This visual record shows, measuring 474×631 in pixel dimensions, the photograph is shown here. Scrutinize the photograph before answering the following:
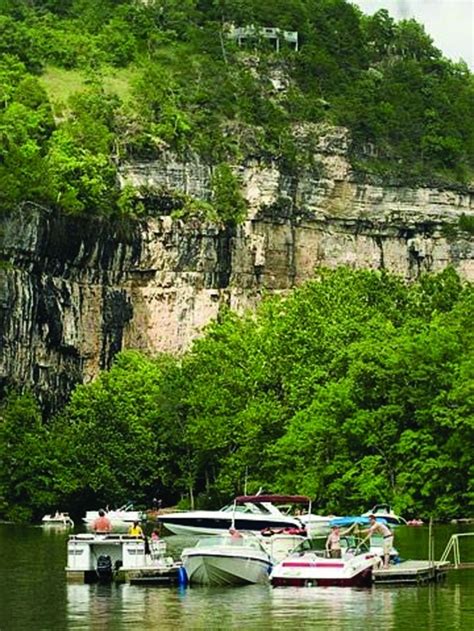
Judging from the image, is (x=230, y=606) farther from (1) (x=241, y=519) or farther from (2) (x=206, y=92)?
(2) (x=206, y=92)

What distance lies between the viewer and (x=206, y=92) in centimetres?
15238

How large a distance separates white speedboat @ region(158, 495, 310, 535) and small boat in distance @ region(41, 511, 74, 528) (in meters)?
16.1

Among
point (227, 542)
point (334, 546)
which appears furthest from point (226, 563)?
point (334, 546)

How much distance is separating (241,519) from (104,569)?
20.0 metres

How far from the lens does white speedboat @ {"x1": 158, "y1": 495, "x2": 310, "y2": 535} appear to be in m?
71.8

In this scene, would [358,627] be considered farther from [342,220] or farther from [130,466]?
[342,220]

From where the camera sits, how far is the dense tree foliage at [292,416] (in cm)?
8262

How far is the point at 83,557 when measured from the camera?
53938 millimetres

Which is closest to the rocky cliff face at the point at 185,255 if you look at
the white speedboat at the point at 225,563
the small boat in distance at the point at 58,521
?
the small boat in distance at the point at 58,521

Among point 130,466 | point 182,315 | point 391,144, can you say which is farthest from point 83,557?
point 391,144

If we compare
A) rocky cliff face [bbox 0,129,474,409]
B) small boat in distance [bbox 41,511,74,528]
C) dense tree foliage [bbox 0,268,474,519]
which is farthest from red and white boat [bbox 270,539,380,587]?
rocky cliff face [bbox 0,129,474,409]

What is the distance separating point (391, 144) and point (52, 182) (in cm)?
4083

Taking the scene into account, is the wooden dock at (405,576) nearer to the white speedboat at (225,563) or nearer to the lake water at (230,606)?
the lake water at (230,606)

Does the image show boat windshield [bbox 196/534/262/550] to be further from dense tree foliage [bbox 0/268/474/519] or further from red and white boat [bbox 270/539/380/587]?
dense tree foliage [bbox 0/268/474/519]
